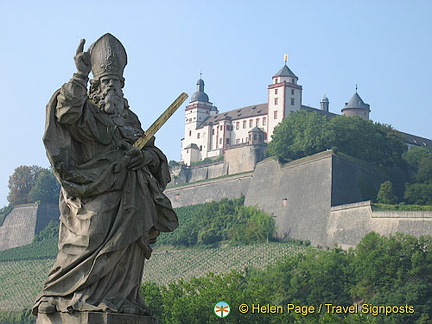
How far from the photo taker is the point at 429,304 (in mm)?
40656

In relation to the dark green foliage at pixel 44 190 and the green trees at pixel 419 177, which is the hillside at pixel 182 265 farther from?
the dark green foliage at pixel 44 190

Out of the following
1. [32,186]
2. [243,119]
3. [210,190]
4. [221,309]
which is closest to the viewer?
[221,309]

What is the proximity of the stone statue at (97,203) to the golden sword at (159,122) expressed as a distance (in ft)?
0.17

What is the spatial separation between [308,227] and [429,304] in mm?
15078

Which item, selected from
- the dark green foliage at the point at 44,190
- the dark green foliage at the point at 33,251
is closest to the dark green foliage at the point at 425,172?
the dark green foliage at the point at 33,251

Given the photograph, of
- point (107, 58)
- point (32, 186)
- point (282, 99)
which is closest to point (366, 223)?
point (282, 99)

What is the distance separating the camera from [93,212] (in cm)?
532

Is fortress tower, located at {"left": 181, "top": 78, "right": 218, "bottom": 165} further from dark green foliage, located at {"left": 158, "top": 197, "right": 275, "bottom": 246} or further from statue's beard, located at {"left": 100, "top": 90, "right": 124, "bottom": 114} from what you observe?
statue's beard, located at {"left": 100, "top": 90, "right": 124, "bottom": 114}

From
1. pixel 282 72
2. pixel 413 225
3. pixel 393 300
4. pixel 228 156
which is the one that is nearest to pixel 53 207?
pixel 228 156

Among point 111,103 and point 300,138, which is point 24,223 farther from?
point 111,103

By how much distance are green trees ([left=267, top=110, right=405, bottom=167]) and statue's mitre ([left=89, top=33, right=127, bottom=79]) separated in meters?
54.4

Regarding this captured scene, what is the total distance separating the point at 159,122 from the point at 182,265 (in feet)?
174

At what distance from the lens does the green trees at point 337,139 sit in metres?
61.5

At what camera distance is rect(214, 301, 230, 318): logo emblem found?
27016mm
